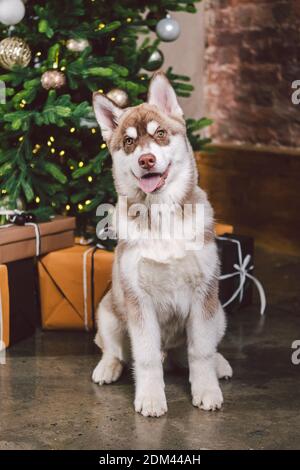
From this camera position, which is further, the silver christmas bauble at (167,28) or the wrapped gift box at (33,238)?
the silver christmas bauble at (167,28)

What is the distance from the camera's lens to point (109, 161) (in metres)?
3.33

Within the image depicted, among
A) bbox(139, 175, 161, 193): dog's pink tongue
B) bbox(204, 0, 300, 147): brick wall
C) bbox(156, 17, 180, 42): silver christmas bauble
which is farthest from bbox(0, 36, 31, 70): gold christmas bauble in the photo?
bbox(204, 0, 300, 147): brick wall

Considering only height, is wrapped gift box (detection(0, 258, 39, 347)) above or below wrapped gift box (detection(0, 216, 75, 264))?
below

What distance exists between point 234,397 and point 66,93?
1618 mm

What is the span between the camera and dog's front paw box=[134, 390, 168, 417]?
2.21 meters

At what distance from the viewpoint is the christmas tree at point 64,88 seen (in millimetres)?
2984

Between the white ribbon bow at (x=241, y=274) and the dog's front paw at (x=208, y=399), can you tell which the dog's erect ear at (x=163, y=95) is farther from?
the white ribbon bow at (x=241, y=274)

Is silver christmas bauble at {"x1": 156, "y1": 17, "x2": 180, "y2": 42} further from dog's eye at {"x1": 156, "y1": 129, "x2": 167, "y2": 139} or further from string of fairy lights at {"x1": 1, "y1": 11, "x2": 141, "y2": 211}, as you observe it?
dog's eye at {"x1": 156, "y1": 129, "x2": 167, "y2": 139}

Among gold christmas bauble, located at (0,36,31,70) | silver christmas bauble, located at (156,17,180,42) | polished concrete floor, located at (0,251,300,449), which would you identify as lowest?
polished concrete floor, located at (0,251,300,449)

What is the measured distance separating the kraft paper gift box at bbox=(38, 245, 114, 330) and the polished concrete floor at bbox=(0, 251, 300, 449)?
7 cm

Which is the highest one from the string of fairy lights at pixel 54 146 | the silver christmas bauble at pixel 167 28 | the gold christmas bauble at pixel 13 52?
the silver christmas bauble at pixel 167 28

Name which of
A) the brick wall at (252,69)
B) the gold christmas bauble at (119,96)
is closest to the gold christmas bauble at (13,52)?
the gold christmas bauble at (119,96)

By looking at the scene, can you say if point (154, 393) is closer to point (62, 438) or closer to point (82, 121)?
point (62, 438)

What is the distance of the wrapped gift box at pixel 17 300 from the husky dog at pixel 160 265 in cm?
68
